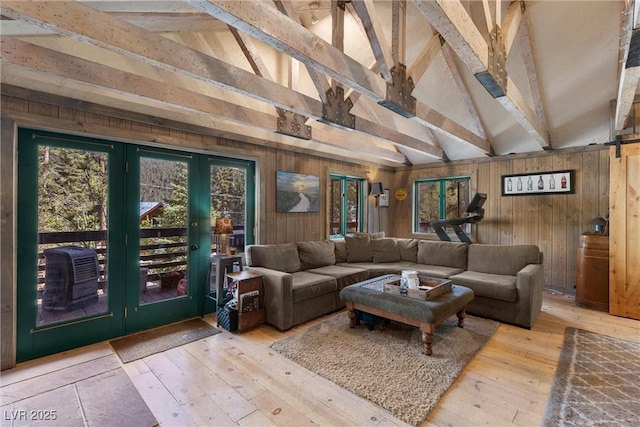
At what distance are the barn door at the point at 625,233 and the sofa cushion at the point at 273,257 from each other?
13.1 feet

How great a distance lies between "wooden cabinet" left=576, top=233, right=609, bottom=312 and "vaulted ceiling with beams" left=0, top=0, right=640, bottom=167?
56.6 inches

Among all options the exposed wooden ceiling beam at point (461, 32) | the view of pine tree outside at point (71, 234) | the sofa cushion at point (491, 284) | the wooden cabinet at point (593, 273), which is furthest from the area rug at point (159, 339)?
the wooden cabinet at point (593, 273)

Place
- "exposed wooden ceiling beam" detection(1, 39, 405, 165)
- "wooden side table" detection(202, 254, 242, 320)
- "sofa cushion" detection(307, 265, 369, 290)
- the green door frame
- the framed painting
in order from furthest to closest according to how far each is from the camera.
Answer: the framed painting, "sofa cushion" detection(307, 265, 369, 290), "wooden side table" detection(202, 254, 242, 320), the green door frame, "exposed wooden ceiling beam" detection(1, 39, 405, 165)

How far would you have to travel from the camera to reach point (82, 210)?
113 inches

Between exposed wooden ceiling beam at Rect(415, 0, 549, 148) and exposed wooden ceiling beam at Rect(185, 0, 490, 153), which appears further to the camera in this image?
exposed wooden ceiling beam at Rect(415, 0, 549, 148)

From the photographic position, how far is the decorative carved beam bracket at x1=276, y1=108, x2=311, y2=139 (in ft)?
11.2

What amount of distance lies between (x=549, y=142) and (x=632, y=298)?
2.32 meters

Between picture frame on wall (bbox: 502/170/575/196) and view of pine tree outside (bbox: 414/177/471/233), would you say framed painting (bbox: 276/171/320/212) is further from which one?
picture frame on wall (bbox: 502/170/575/196)

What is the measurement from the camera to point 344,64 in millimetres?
2107

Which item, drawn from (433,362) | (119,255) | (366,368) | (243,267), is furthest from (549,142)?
(119,255)

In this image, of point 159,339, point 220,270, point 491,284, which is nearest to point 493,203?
point 491,284

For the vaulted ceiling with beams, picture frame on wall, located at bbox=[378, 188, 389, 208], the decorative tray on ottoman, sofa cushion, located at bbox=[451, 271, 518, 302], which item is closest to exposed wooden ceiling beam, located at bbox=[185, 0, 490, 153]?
the vaulted ceiling with beams

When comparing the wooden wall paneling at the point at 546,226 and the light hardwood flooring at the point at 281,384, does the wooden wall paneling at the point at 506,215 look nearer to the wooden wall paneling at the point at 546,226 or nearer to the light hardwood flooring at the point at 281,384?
Result: the wooden wall paneling at the point at 546,226

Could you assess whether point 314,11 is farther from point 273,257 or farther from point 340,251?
point 340,251
